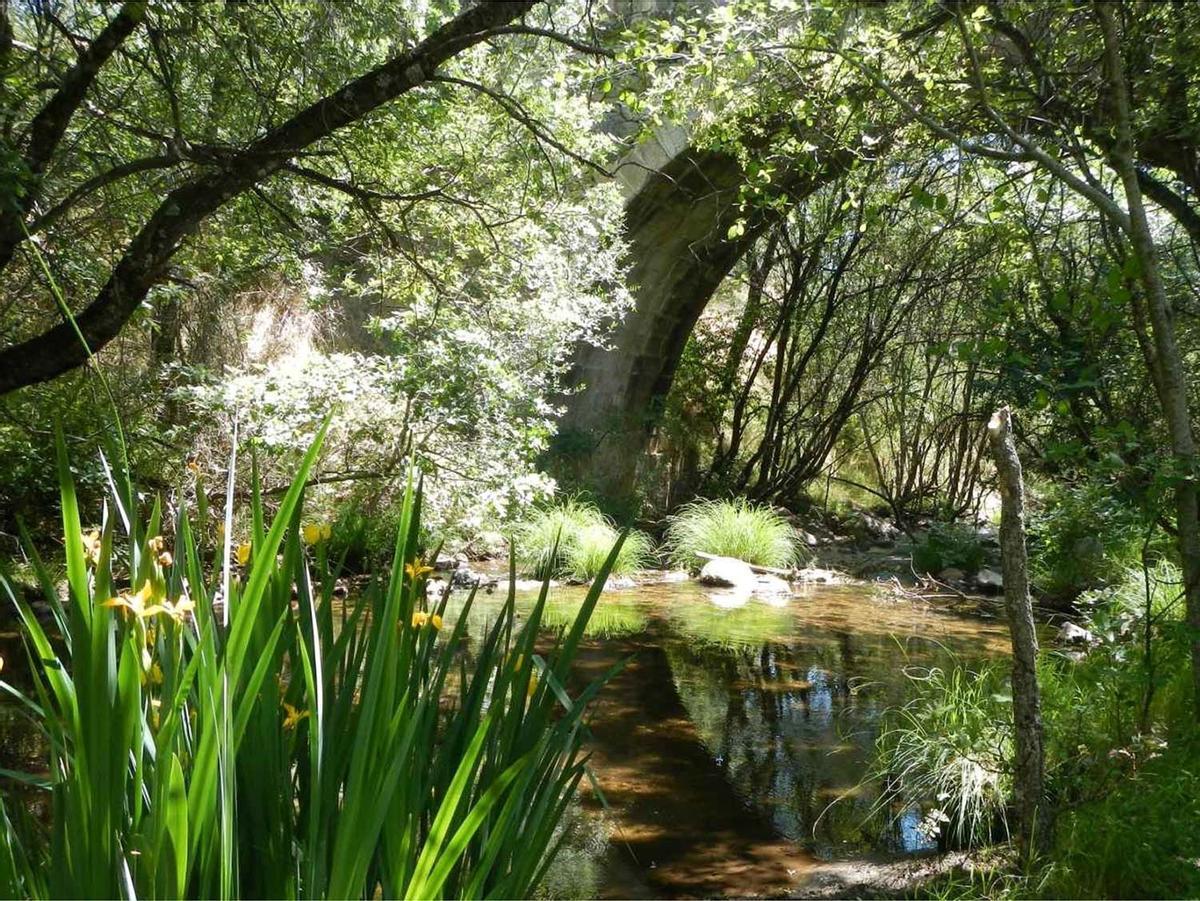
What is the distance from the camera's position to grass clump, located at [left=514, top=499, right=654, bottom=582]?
8523 millimetres

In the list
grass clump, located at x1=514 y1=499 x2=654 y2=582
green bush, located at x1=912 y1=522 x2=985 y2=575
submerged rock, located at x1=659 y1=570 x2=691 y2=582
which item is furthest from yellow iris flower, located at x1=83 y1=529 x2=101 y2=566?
green bush, located at x1=912 y1=522 x2=985 y2=575

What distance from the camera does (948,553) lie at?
9.21 m

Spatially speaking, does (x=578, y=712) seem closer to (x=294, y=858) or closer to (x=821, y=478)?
(x=294, y=858)

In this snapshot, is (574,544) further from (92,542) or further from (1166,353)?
(92,542)

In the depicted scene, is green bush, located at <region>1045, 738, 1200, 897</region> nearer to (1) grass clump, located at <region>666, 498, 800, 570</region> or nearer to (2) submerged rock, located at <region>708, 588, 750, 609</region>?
(2) submerged rock, located at <region>708, 588, 750, 609</region>

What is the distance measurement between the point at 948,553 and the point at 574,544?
12.1 ft

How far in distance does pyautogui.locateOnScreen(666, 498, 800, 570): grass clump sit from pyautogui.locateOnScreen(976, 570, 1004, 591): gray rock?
6.01 feet

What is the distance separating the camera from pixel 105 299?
346 cm

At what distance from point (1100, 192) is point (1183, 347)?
10.1ft

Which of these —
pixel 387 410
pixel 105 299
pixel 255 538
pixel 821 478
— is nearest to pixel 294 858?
pixel 255 538

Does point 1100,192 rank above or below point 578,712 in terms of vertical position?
above

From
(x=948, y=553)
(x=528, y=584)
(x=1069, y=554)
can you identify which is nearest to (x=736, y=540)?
(x=948, y=553)

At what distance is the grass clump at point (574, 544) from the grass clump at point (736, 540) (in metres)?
0.52

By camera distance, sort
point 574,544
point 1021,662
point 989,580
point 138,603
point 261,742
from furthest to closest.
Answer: point 574,544 → point 989,580 → point 1021,662 → point 261,742 → point 138,603
